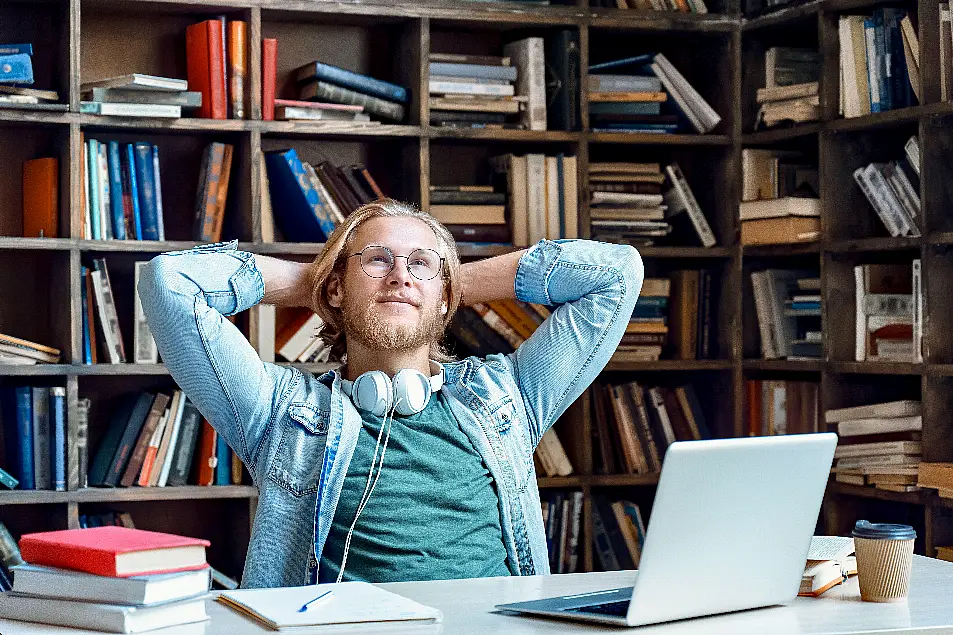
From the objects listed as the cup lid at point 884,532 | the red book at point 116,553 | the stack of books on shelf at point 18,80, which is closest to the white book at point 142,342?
the stack of books on shelf at point 18,80

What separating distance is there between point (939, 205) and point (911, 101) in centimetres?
29

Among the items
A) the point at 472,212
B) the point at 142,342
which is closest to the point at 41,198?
the point at 142,342

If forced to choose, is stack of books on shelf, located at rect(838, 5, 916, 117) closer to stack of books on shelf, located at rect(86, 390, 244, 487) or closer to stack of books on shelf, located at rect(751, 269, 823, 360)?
stack of books on shelf, located at rect(751, 269, 823, 360)

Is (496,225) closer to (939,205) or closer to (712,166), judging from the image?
(712,166)

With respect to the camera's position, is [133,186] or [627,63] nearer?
[133,186]

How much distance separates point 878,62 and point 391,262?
5.57ft

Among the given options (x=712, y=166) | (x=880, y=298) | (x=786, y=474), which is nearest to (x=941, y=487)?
(x=880, y=298)

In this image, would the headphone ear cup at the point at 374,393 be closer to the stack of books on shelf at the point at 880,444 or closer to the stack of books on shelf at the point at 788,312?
the stack of books on shelf at the point at 880,444

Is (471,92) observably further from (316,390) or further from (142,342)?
(316,390)

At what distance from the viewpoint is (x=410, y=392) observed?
214 cm

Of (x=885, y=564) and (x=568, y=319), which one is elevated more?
(x=568, y=319)

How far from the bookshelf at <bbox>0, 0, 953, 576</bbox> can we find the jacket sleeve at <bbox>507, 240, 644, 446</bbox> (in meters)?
1.13

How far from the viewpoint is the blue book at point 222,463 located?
3309mm

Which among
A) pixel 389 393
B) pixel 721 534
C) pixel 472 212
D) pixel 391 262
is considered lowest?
pixel 721 534
